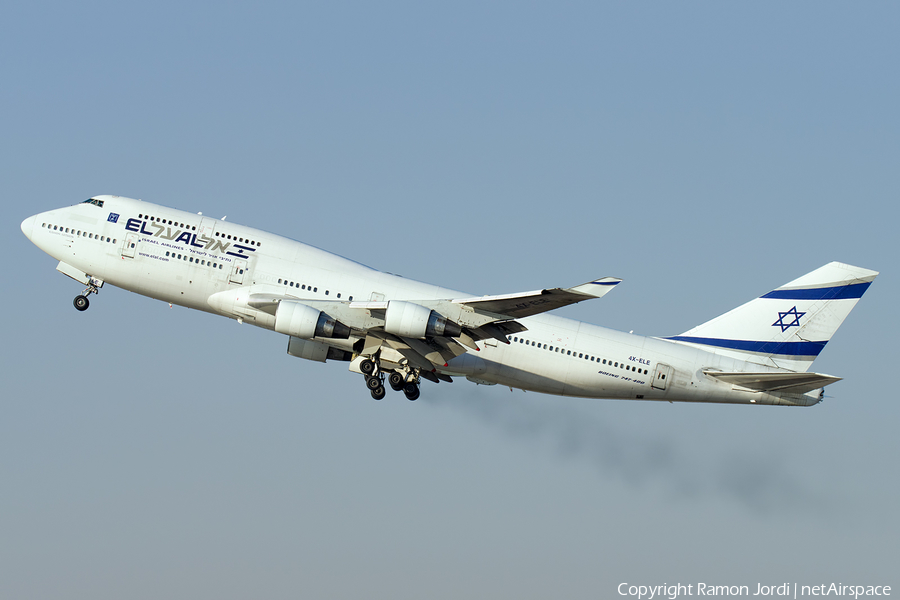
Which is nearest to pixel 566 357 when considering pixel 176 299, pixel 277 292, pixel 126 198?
pixel 277 292

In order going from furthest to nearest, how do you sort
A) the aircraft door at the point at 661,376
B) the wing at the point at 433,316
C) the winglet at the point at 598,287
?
the aircraft door at the point at 661,376
the wing at the point at 433,316
the winglet at the point at 598,287

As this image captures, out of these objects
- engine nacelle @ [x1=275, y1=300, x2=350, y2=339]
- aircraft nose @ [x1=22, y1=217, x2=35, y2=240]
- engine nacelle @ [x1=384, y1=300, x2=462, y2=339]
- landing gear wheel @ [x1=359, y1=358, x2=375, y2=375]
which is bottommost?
landing gear wheel @ [x1=359, y1=358, x2=375, y2=375]

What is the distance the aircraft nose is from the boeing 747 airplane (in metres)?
0.06

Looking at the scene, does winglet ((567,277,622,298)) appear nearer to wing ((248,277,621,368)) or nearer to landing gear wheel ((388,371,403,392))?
wing ((248,277,621,368))

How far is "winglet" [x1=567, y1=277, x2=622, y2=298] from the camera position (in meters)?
31.0

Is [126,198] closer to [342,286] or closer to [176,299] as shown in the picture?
[176,299]

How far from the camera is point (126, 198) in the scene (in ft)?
131

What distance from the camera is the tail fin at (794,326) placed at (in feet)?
140

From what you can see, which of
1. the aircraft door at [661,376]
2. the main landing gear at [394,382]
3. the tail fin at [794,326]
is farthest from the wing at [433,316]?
the tail fin at [794,326]

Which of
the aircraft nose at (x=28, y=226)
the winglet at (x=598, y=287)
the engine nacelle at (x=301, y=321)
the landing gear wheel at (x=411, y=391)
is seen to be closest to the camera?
the winglet at (x=598, y=287)

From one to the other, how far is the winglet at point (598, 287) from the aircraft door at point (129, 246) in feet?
60.4

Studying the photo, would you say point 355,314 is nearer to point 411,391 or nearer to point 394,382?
point 394,382

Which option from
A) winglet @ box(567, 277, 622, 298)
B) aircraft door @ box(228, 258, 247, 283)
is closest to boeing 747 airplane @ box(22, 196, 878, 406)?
aircraft door @ box(228, 258, 247, 283)

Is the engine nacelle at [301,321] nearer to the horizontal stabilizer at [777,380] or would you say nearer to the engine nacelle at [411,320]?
the engine nacelle at [411,320]
